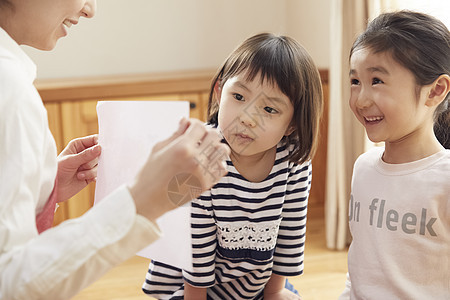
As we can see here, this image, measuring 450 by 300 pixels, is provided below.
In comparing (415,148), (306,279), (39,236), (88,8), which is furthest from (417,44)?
(306,279)

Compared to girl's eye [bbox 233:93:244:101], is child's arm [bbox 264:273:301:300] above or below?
below

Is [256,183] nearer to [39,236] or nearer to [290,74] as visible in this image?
[290,74]

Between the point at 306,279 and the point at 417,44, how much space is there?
138 centimetres

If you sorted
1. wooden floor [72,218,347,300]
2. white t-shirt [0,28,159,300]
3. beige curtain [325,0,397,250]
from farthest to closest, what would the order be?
beige curtain [325,0,397,250] → wooden floor [72,218,347,300] → white t-shirt [0,28,159,300]

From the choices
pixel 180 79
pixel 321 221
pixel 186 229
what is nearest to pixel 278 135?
pixel 186 229

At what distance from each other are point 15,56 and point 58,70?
2.36 meters

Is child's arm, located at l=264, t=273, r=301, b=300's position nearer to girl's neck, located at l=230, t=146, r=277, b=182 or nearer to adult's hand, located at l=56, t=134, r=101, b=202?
girl's neck, located at l=230, t=146, r=277, b=182

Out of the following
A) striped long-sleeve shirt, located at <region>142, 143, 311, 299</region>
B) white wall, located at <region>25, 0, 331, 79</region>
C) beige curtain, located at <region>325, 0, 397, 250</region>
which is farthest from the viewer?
white wall, located at <region>25, 0, 331, 79</region>

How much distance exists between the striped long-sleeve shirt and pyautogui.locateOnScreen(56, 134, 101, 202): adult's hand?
0.78 ft

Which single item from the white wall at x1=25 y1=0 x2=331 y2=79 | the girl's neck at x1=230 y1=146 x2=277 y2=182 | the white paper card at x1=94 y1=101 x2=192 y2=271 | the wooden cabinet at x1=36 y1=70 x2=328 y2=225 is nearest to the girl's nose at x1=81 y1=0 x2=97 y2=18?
the white paper card at x1=94 y1=101 x2=192 y2=271

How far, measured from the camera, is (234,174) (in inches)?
49.4

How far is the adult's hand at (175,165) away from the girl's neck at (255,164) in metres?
0.49

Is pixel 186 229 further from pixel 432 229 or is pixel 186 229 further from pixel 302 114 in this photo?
pixel 432 229

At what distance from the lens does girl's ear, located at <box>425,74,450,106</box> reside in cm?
111
